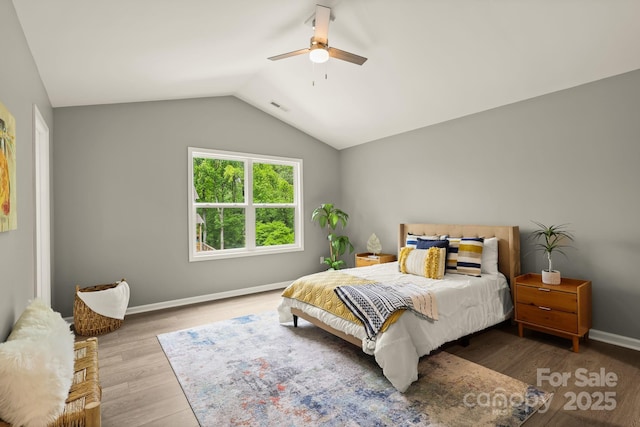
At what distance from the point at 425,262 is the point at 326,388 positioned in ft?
5.54

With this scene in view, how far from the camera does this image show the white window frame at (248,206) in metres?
4.54

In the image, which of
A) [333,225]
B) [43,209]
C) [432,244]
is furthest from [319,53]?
[333,225]

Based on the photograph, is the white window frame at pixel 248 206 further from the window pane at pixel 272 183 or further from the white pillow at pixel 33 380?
the white pillow at pixel 33 380

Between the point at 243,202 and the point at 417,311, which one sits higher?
the point at 243,202

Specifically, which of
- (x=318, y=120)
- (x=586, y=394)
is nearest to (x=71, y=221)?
(x=318, y=120)

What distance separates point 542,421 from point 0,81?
358 centimetres

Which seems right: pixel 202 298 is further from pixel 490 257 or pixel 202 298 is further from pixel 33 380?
pixel 490 257

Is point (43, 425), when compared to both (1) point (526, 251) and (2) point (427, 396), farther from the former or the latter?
(1) point (526, 251)

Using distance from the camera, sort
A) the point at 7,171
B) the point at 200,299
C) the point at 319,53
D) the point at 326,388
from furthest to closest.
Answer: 1. the point at 200,299
2. the point at 319,53
3. the point at 326,388
4. the point at 7,171

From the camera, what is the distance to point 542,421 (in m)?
1.94

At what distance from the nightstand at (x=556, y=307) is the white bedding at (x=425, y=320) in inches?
9.1

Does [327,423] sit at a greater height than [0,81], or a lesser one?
lesser

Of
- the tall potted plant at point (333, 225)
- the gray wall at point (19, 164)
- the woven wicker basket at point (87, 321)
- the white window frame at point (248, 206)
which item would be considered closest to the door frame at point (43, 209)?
the woven wicker basket at point (87, 321)

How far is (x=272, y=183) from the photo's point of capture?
540 centimetres
